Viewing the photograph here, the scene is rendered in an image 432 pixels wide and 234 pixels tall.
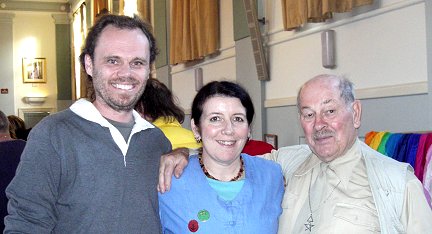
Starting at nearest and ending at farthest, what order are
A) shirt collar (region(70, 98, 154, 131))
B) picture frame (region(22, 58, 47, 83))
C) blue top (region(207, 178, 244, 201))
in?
shirt collar (region(70, 98, 154, 131))
blue top (region(207, 178, 244, 201))
picture frame (region(22, 58, 47, 83))

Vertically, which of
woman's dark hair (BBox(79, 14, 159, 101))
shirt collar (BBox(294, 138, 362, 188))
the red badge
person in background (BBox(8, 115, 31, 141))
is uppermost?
woman's dark hair (BBox(79, 14, 159, 101))

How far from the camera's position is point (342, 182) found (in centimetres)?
238

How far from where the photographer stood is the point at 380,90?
4.64m

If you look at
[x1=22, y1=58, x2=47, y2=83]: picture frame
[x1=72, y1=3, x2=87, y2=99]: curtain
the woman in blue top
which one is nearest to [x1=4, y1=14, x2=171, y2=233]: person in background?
the woman in blue top

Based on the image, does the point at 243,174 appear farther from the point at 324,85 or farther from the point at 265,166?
the point at 324,85

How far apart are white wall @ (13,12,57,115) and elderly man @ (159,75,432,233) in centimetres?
1613

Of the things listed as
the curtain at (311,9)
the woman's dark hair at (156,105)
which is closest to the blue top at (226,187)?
the woman's dark hair at (156,105)

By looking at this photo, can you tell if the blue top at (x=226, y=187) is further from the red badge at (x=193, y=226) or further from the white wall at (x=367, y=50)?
the white wall at (x=367, y=50)

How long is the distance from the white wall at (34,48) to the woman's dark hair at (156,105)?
14.9 metres

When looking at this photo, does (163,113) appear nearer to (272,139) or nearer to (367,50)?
(367,50)

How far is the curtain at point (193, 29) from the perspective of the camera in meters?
7.61

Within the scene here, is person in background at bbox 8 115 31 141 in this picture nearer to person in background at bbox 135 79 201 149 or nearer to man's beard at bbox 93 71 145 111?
person in background at bbox 135 79 201 149

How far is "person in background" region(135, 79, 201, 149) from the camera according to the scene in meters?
3.29

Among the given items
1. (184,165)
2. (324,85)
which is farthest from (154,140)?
(324,85)
